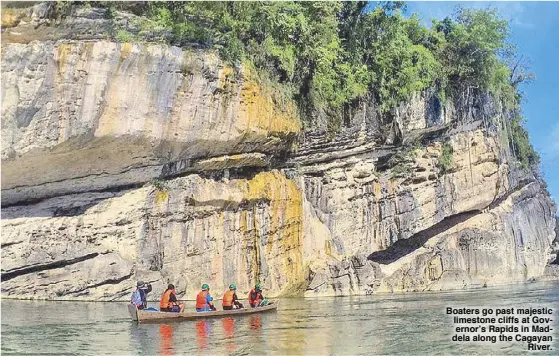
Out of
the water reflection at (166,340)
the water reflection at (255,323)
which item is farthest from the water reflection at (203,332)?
the water reflection at (255,323)

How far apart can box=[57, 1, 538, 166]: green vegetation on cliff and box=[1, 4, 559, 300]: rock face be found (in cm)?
96

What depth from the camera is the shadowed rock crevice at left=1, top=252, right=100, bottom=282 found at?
1875cm

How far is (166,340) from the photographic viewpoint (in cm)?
1243

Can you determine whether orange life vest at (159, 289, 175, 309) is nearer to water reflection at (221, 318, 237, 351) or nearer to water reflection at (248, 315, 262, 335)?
water reflection at (221, 318, 237, 351)

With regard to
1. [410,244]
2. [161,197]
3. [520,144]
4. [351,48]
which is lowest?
[410,244]

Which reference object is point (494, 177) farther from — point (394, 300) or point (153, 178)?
point (153, 178)

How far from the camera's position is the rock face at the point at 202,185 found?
18047 mm

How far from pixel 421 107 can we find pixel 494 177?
18.7 feet

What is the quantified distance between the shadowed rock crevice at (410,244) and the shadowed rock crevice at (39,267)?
38.6 ft

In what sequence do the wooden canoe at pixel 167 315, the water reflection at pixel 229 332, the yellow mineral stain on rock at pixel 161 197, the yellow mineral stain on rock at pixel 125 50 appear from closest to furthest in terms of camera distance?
1. the water reflection at pixel 229 332
2. the wooden canoe at pixel 167 315
3. the yellow mineral stain on rock at pixel 125 50
4. the yellow mineral stain on rock at pixel 161 197

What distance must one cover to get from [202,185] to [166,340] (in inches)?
364

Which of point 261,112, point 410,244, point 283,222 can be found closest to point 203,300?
point 283,222

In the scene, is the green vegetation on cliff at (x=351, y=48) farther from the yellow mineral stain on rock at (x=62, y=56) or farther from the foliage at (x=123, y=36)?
the yellow mineral stain on rock at (x=62, y=56)

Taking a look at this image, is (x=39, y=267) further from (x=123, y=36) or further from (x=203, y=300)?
(x=123, y=36)
